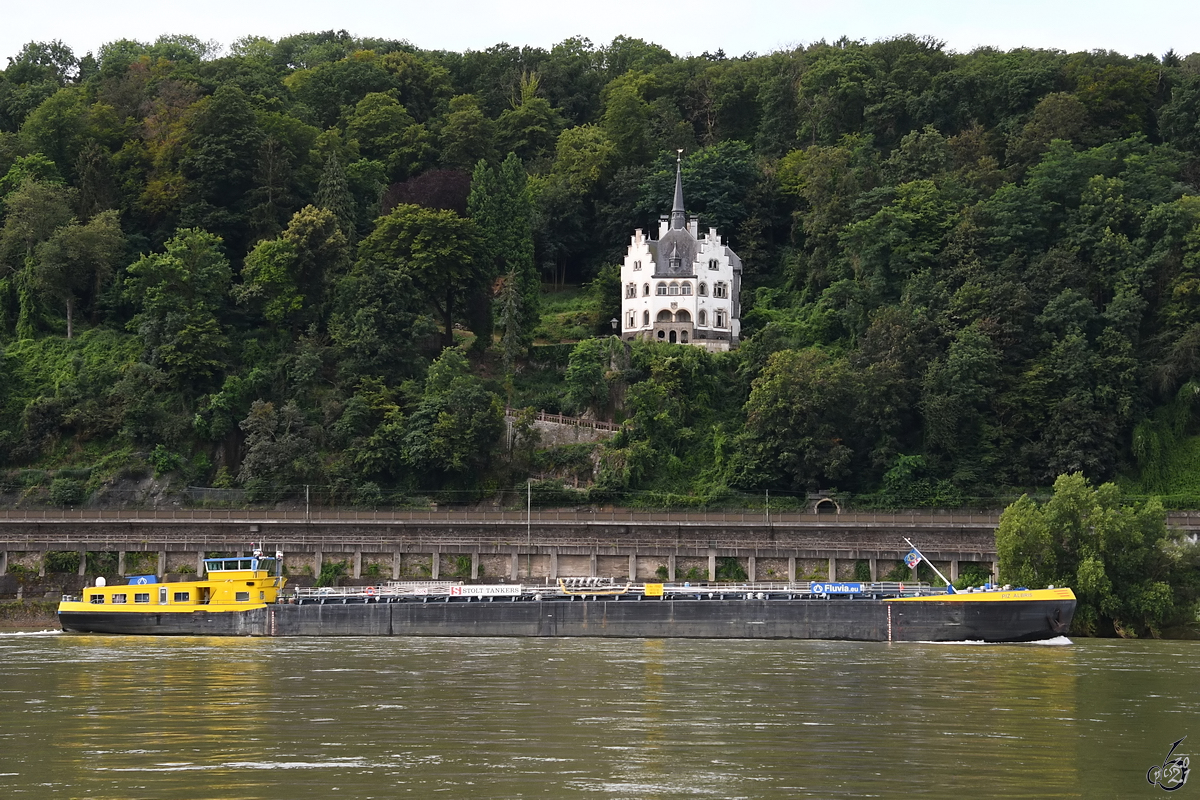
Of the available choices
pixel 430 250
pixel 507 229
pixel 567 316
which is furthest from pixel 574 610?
pixel 567 316

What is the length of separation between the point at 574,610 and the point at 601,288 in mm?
55268

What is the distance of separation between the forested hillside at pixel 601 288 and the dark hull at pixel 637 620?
72.6 ft

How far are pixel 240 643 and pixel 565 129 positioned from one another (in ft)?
276

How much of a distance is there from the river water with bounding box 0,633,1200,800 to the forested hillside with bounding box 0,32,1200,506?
113 feet

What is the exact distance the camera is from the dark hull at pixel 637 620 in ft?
213

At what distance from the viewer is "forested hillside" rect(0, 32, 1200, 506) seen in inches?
3733

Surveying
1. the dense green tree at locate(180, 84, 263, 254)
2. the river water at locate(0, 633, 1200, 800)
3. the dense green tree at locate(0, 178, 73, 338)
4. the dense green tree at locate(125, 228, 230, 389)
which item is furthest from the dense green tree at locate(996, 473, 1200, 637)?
the dense green tree at locate(0, 178, 73, 338)

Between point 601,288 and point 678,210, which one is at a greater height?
point 678,210

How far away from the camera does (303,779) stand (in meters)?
33.2

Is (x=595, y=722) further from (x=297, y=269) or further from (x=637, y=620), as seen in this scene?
(x=297, y=269)

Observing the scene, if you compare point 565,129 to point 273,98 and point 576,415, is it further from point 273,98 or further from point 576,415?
point 576,415

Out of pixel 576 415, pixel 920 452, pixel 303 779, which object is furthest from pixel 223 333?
pixel 303 779

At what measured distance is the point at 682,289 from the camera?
11631cm

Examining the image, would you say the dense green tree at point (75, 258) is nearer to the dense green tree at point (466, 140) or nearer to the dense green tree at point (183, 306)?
the dense green tree at point (183, 306)
